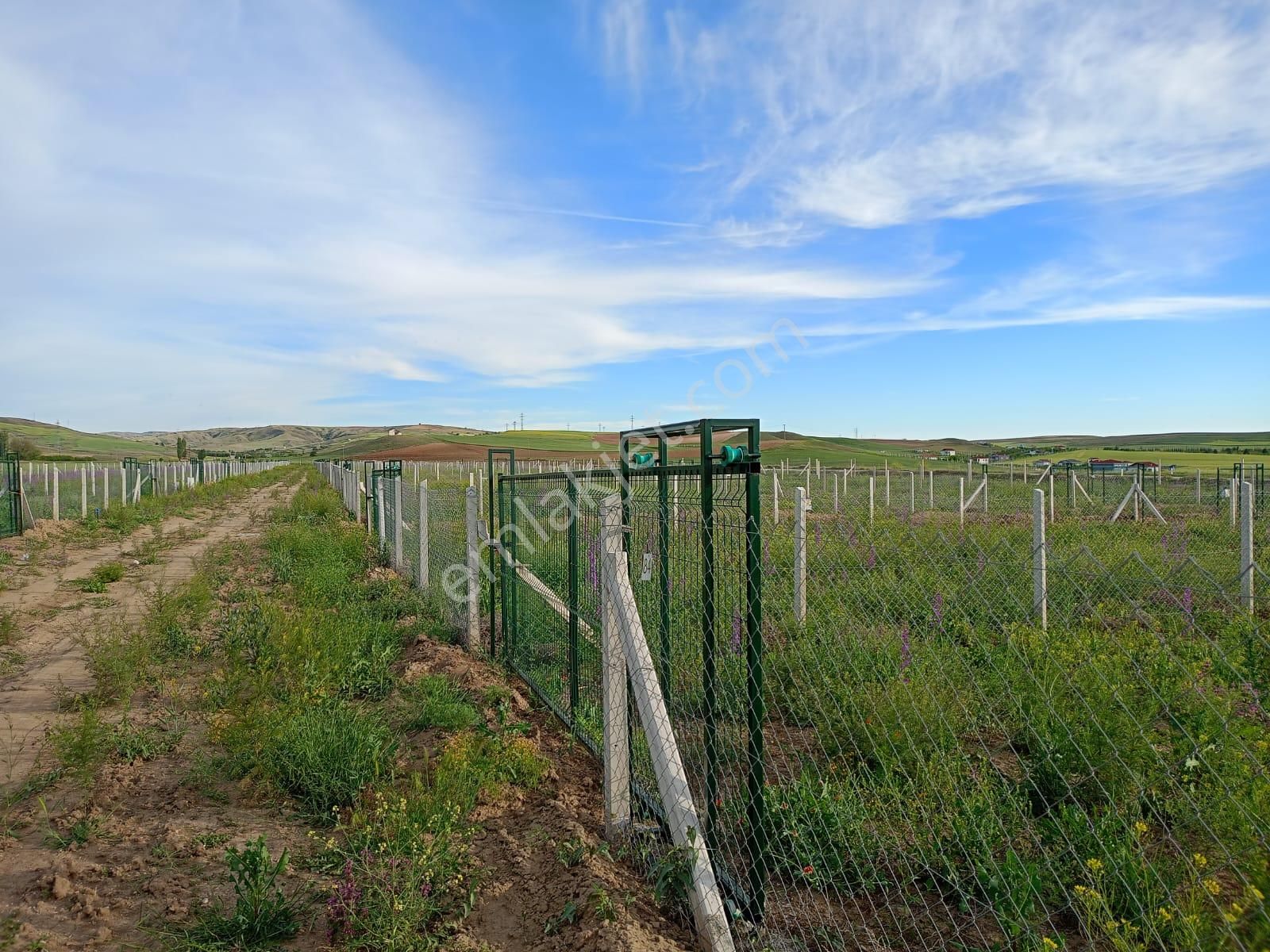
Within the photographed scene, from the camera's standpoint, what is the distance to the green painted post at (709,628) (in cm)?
292

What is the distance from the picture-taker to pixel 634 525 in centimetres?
382

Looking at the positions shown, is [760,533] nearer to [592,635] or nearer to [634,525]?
[634,525]

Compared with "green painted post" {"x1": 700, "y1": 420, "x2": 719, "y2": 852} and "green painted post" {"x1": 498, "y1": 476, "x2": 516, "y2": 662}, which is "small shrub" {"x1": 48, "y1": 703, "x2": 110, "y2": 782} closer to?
"green painted post" {"x1": 498, "y1": 476, "x2": 516, "y2": 662}

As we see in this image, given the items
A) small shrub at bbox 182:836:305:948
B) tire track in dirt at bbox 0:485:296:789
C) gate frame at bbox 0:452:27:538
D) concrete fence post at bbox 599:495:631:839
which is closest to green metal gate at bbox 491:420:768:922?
concrete fence post at bbox 599:495:631:839

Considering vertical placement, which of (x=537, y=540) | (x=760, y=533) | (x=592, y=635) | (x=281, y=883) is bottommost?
(x=281, y=883)

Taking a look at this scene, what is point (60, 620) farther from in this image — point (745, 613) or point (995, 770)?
point (995, 770)

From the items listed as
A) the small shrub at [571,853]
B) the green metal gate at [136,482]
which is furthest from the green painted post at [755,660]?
the green metal gate at [136,482]

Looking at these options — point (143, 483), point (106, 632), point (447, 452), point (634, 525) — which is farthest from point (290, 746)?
point (447, 452)

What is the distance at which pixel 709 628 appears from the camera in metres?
3.05

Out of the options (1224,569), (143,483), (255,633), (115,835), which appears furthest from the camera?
(143,483)

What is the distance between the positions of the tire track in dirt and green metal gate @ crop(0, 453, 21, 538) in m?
2.18

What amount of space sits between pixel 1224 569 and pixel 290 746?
1160 centimetres

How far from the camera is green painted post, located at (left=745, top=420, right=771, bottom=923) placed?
2574 millimetres

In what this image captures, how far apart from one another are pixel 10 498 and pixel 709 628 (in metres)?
19.3
